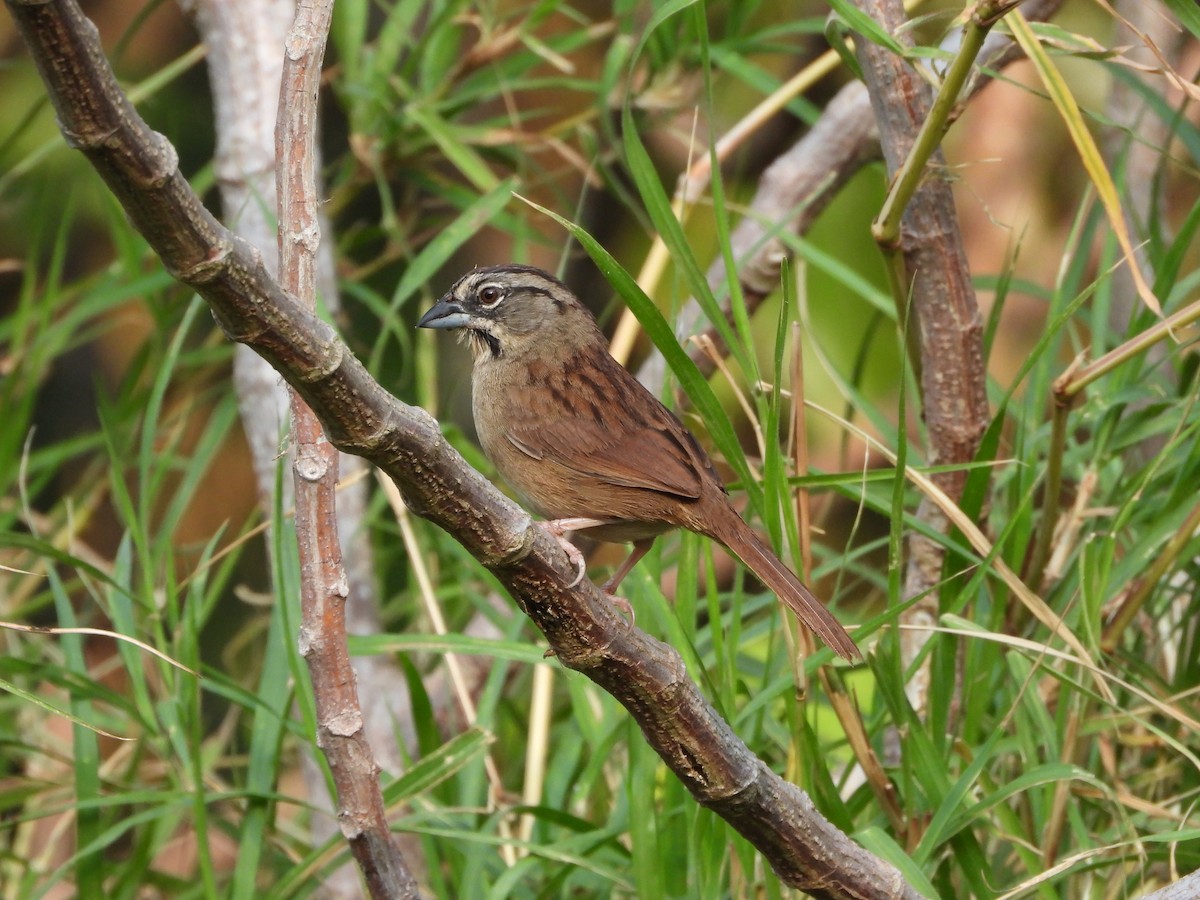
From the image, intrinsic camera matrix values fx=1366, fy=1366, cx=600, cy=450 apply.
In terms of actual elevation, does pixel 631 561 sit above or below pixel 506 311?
below

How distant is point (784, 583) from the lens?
8.07ft

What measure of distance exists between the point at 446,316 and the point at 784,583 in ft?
4.21

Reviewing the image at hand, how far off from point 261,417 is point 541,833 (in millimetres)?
1386

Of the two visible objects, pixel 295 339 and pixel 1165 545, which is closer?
pixel 295 339

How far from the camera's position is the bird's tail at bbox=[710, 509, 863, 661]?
91.2 inches

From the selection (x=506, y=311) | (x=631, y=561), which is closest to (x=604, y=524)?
(x=631, y=561)

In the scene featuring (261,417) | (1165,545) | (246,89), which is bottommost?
(1165,545)

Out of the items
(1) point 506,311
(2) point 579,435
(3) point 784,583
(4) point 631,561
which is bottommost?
(3) point 784,583

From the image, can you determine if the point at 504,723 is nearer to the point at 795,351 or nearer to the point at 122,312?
the point at 795,351

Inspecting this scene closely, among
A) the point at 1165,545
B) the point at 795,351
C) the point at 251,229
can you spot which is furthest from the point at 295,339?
the point at 251,229

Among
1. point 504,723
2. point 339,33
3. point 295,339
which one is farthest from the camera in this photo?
point 339,33

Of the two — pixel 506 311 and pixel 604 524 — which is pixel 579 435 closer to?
pixel 604 524

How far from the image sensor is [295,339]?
4.74 feet

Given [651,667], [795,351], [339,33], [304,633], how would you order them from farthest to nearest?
1. [339,33]
2. [795,351]
3. [304,633]
4. [651,667]
